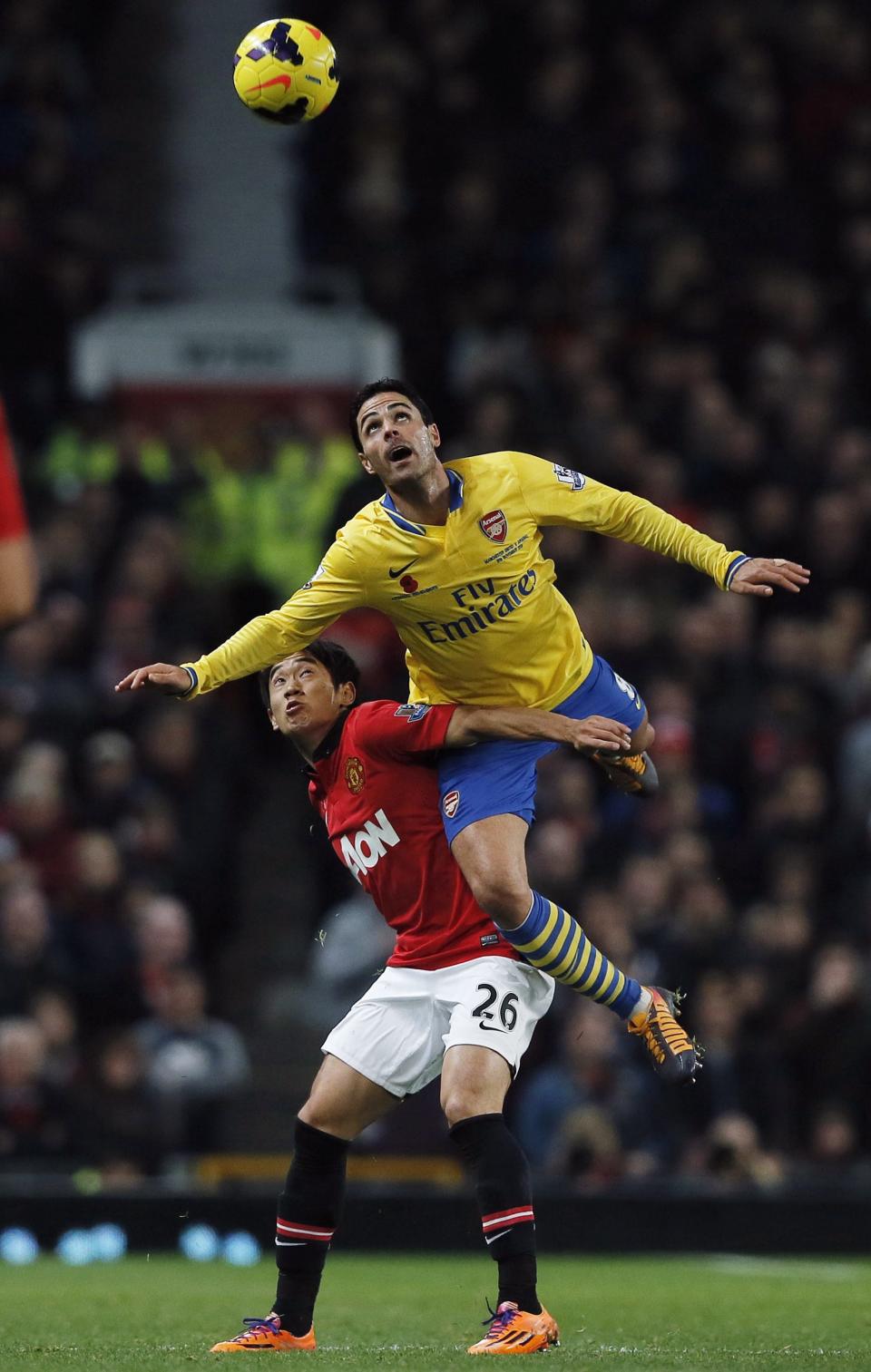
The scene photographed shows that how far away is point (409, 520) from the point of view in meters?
7.46

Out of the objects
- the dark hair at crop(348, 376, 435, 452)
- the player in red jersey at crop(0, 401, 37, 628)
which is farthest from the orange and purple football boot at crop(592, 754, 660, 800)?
the player in red jersey at crop(0, 401, 37, 628)

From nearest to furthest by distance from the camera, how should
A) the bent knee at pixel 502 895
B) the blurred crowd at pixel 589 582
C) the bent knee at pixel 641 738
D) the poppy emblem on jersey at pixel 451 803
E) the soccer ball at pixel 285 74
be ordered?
1. the bent knee at pixel 502 895
2. the poppy emblem on jersey at pixel 451 803
3. the soccer ball at pixel 285 74
4. the bent knee at pixel 641 738
5. the blurred crowd at pixel 589 582

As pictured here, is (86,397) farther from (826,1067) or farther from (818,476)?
(826,1067)

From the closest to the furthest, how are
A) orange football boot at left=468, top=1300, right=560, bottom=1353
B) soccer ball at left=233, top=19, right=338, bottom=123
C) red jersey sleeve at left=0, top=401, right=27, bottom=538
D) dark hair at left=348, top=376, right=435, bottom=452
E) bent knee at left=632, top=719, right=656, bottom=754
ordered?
red jersey sleeve at left=0, top=401, right=27, bottom=538
orange football boot at left=468, top=1300, right=560, bottom=1353
dark hair at left=348, top=376, right=435, bottom=452
soccer ball at left=233, top=19, right=338, bottom=123
bent knee at left=632, top=719, right=656, bottom=754

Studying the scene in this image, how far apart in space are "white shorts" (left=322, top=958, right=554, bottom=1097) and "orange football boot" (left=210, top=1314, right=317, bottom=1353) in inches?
29.4

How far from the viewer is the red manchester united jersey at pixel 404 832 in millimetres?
7238

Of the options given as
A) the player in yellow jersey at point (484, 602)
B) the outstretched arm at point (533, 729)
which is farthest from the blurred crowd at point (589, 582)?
the outstretched arm at point (533, 729)

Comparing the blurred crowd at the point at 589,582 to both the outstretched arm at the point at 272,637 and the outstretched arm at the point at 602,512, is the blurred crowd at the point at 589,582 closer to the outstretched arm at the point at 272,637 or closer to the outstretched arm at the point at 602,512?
the outstretched arm at the point at 602,512

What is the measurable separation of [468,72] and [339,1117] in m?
12.7

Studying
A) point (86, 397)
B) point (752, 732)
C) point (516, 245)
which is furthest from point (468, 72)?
point (752, 732)

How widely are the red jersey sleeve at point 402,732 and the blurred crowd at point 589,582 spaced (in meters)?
4.64

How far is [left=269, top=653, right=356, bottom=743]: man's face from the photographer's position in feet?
24.3

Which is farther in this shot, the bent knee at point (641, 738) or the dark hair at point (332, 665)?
the bent knee at point (641, 738)

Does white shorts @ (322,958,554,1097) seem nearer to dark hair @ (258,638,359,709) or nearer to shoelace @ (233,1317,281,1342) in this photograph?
shoelace @ (233,1317,281,1342)
